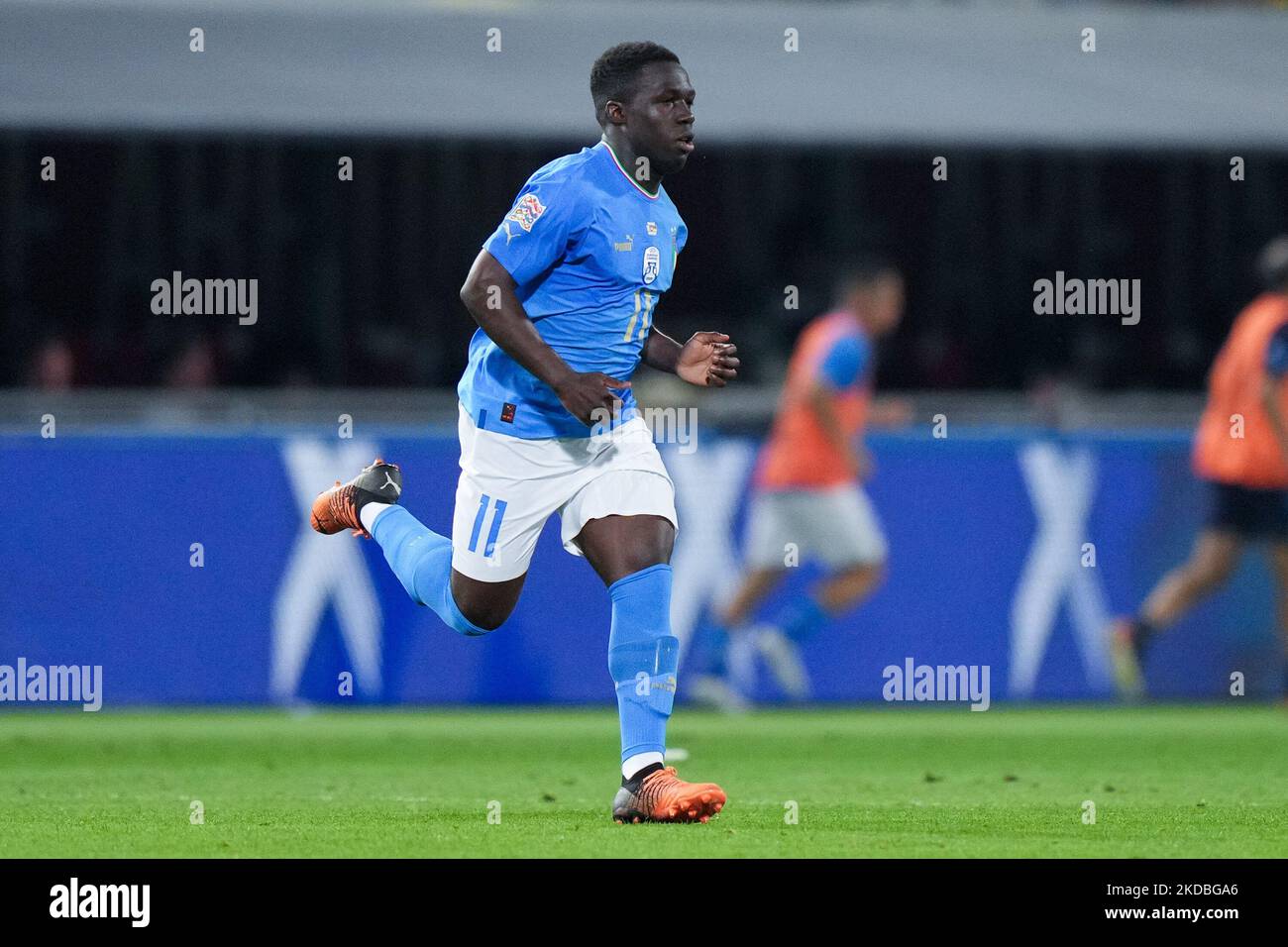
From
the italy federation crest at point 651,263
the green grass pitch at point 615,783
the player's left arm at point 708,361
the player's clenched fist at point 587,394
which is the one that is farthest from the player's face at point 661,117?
the green grass pitch at point 615,783

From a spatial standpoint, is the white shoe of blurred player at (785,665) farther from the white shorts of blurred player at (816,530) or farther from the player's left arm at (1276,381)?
the player's left arm at (1276,381)

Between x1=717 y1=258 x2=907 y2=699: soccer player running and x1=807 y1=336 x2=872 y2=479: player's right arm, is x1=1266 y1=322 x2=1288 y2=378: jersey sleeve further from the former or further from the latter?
x1=807 y1=336 x2=872 y2=479: player's right arm

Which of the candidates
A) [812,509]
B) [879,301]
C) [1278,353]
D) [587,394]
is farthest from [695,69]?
[587,394]

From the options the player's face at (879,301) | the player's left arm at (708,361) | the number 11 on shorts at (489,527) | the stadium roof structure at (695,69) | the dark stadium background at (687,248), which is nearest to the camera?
the player's left arm at (708,361)

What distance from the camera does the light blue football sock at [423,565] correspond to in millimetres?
7520

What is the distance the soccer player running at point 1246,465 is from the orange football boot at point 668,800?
19.3 ft

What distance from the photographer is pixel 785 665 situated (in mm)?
12719

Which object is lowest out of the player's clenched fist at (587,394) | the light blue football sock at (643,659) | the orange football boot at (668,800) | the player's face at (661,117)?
the orange football boot at (668,800)

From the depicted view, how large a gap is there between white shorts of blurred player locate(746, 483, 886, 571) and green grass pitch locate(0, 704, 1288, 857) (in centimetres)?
83

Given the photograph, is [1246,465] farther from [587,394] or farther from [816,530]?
[587,394]
